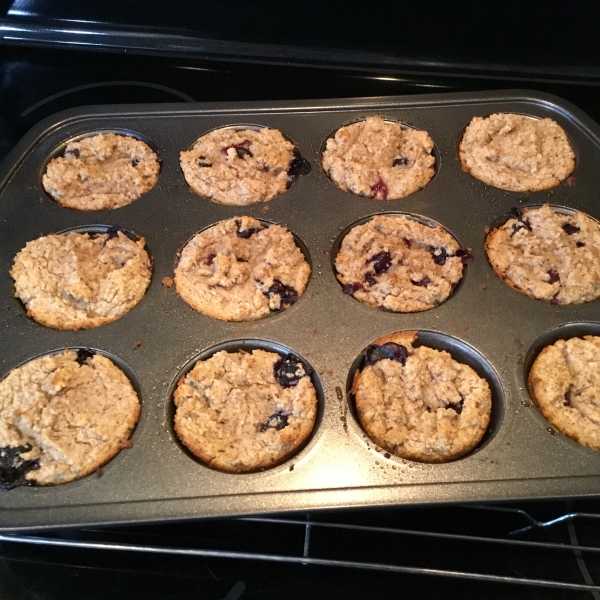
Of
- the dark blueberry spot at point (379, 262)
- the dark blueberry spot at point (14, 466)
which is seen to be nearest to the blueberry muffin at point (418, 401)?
the dark blueberry spot at point (379, 262)

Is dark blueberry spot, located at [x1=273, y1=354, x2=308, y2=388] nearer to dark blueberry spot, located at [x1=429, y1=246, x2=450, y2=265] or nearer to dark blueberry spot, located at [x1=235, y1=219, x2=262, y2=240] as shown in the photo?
dark blueberry spot, located at [x1=235, y1=219, x2=262, y2=240]

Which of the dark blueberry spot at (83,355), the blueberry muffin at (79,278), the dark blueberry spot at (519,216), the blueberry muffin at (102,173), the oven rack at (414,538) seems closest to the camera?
the oven rack at (414,538)

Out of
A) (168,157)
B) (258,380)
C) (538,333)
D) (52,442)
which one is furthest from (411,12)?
(52,442)

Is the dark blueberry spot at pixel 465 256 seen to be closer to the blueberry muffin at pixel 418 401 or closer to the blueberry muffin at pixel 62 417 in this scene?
the blueberry muffin at pixel 418 401

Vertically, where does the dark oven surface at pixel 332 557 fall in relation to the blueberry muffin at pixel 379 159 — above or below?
below

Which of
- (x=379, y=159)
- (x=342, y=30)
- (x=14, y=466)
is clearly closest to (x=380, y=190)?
(x=379, y=159)

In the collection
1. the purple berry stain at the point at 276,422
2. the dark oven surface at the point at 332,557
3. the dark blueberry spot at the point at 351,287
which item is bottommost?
the dark oven surface at the point at 332,557

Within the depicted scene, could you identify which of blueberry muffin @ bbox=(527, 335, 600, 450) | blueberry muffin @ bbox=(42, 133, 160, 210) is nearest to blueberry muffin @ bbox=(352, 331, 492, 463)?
blueberry muffin @ bbox=(527, 335, 600, 450)
